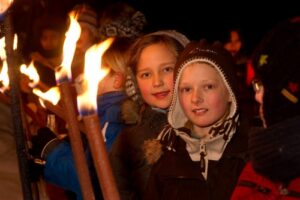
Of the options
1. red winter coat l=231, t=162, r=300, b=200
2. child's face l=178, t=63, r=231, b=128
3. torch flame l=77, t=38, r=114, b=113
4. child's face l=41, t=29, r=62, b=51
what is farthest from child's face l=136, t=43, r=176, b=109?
child's face l=41, t=29, r=62, b=51

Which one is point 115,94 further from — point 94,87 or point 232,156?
point 94,87

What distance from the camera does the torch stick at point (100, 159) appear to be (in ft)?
4.42

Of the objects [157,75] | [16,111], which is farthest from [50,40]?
[16,111]

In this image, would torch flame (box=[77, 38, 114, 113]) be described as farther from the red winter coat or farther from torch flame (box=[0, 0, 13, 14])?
the red winter coat

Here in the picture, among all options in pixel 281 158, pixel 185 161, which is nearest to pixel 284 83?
pixel 281 158

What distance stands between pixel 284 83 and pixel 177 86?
121 cm

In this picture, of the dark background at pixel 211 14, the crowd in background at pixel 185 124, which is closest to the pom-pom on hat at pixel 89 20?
the crowd in background at pixel 185 124

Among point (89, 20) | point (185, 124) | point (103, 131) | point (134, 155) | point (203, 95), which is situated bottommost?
point (134, 155)

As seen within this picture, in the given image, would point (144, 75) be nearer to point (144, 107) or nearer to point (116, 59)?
point (144, 107)

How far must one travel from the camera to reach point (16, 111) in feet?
6.09

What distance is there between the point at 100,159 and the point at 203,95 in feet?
6.28

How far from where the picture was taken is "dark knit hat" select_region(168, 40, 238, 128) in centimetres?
324

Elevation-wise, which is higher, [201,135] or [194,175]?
[201,135]

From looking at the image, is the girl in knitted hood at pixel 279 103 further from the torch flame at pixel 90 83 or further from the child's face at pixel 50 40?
the child's face at pixel 50 40
